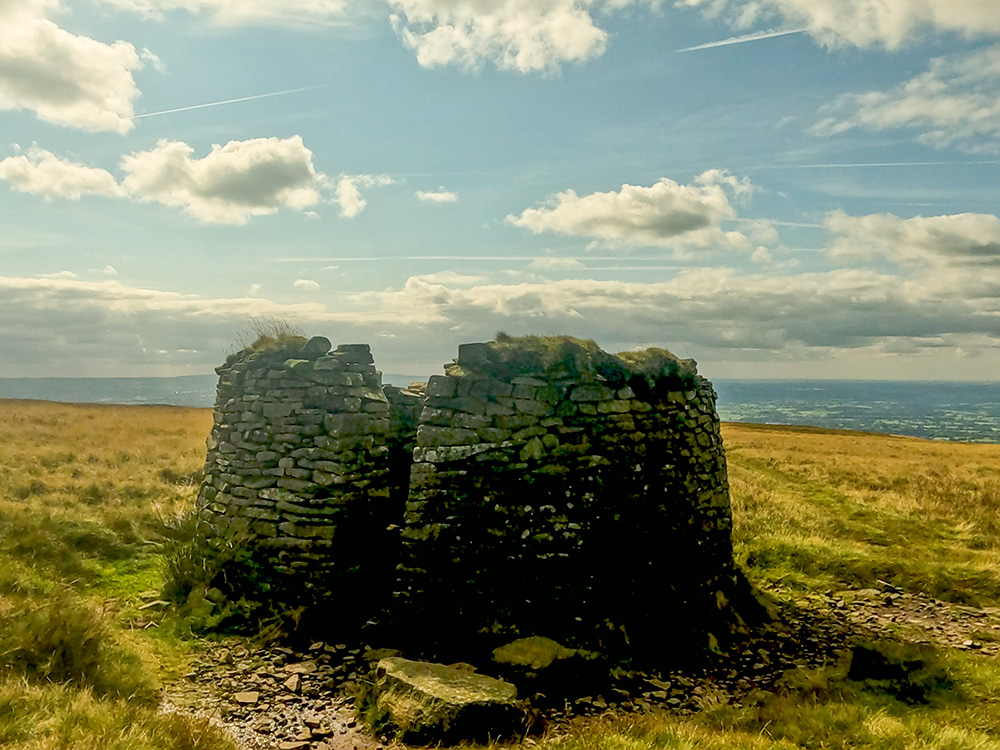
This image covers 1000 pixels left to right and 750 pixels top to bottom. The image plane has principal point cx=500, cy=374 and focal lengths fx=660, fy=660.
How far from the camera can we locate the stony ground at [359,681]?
634cm

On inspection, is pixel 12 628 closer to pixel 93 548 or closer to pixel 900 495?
pixel 93 548

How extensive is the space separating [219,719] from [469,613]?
9.22 feet

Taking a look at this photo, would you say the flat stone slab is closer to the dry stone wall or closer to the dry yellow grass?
the dry stone wall

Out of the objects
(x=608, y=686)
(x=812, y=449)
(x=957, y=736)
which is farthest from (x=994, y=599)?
(x=812, y=449)

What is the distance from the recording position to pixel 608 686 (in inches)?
282

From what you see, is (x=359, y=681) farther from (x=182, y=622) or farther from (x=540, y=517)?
(x=182, y=622)

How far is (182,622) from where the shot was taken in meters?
8.43

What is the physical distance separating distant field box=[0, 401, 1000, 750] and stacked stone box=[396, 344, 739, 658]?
1513 mm

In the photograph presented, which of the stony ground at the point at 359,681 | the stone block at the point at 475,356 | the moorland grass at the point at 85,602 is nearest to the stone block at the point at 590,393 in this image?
the stone block at the point at 475,356

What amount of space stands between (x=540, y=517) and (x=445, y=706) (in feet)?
8.17

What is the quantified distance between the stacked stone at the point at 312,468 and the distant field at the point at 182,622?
159cm

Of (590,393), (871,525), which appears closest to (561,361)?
(590,393)

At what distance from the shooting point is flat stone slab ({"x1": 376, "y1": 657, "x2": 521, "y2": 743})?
597 centimetres

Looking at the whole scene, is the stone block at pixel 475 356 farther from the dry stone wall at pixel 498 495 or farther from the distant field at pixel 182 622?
the distant field at pixel 182 622
